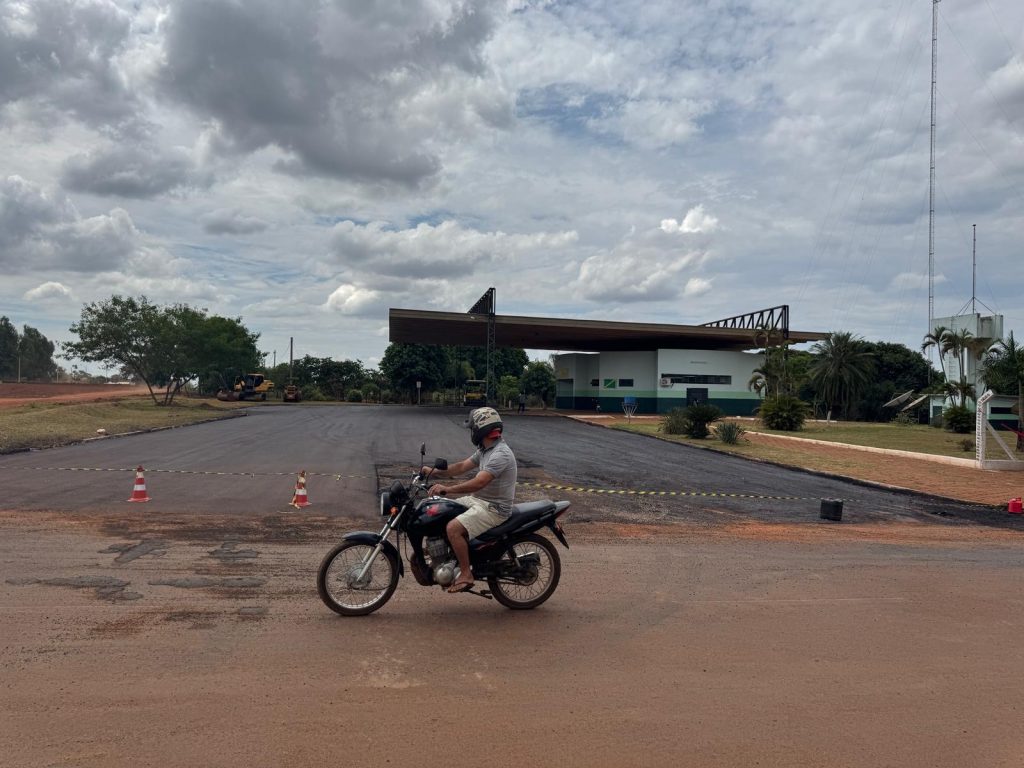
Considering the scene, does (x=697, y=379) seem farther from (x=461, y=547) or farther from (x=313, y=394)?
(x=461, y=547)

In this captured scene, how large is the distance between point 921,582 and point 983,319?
1710 inches

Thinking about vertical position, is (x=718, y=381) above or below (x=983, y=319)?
below

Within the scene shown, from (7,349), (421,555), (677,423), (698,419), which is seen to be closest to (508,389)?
(677,423)

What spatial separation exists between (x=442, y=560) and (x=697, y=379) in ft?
175

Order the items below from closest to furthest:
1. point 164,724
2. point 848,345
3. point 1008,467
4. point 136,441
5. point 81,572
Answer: point 164,724 → point 81,572 → point 1008,467 → point 136,441 → point 848,345

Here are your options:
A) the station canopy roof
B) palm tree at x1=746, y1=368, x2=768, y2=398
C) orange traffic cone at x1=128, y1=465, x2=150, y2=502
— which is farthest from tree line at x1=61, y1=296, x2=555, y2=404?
orange traffic cone at x1=128, y1=465, x2=150, y2=502

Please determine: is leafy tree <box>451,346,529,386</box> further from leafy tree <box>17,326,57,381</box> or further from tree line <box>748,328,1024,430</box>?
leafy tree <box>17,326,57,381</box>

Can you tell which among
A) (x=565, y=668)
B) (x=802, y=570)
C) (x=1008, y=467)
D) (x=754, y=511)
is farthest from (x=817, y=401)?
(x=565, y=668)

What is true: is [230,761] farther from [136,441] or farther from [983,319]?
[983,319]

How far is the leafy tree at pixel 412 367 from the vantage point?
7856cm

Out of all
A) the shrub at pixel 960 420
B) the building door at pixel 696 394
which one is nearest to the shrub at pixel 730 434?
the shrub at pixel 960 420

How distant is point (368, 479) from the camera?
1500 centimetres

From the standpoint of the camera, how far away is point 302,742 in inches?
147

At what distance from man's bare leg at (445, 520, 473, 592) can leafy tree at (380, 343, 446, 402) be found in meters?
72.4
